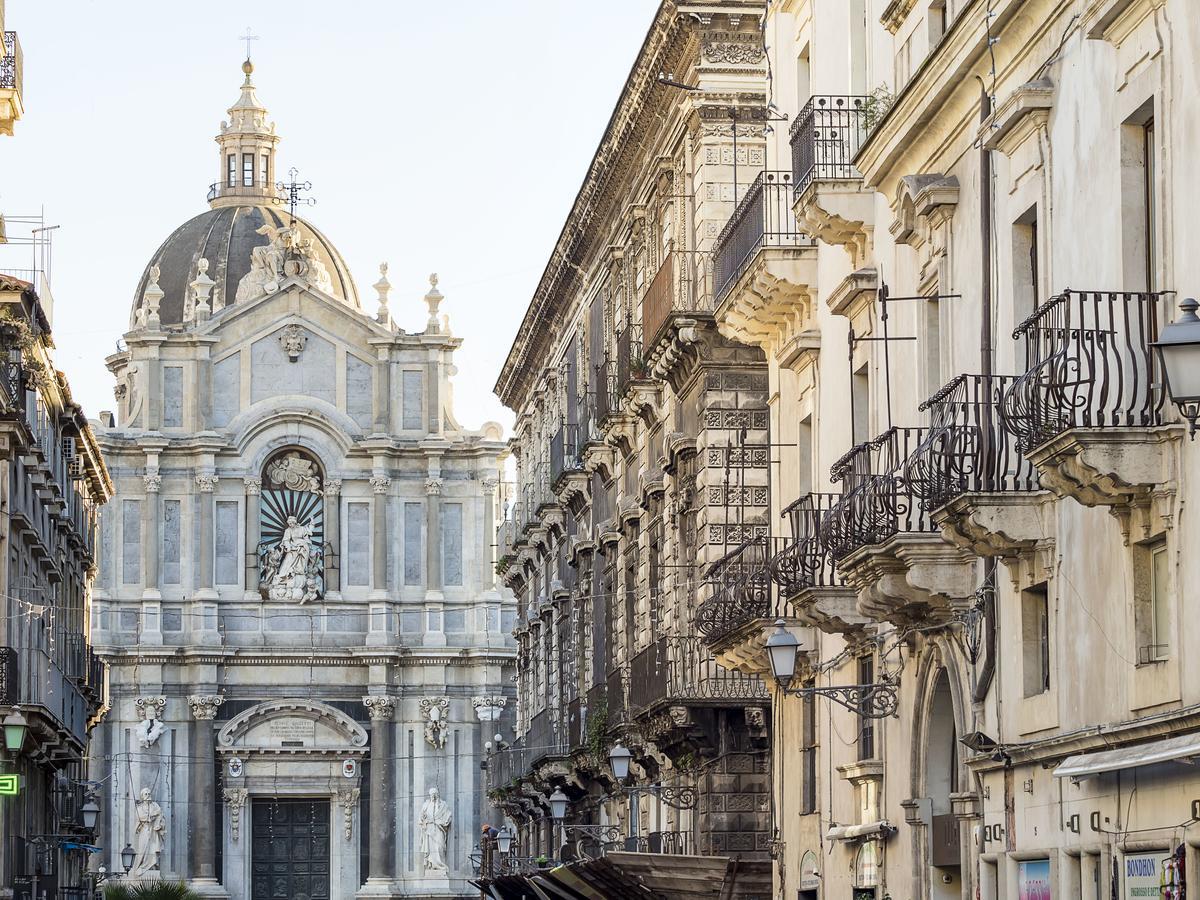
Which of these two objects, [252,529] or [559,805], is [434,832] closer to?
[252,529]

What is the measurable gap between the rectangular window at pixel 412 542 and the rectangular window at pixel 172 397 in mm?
6309

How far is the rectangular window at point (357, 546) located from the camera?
67500mm

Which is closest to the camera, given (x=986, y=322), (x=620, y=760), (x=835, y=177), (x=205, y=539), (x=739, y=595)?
(x=986, y=322)

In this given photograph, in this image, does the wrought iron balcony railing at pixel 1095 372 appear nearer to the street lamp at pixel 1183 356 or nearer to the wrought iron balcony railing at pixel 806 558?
the street lamp at pixel 1183 356

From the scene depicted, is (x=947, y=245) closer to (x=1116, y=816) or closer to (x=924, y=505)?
(x=924, y=505)

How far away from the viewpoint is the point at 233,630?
218 feet

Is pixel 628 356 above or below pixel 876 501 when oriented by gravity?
above

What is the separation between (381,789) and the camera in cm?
6650

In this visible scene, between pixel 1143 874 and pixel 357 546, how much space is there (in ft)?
176

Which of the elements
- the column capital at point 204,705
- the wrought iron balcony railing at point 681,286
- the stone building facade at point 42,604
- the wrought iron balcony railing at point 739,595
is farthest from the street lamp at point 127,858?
the wrought iron balcony railing at point 739,595

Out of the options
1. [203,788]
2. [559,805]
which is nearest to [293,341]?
[203,788]

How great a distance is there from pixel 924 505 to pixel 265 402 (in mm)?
50503

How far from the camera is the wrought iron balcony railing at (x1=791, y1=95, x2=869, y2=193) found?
A: 2252cm

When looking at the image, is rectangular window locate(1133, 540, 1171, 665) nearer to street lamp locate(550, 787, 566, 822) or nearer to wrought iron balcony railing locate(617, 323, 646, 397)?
wrought iron balcony railing locate(617, 323, 646, 397)
